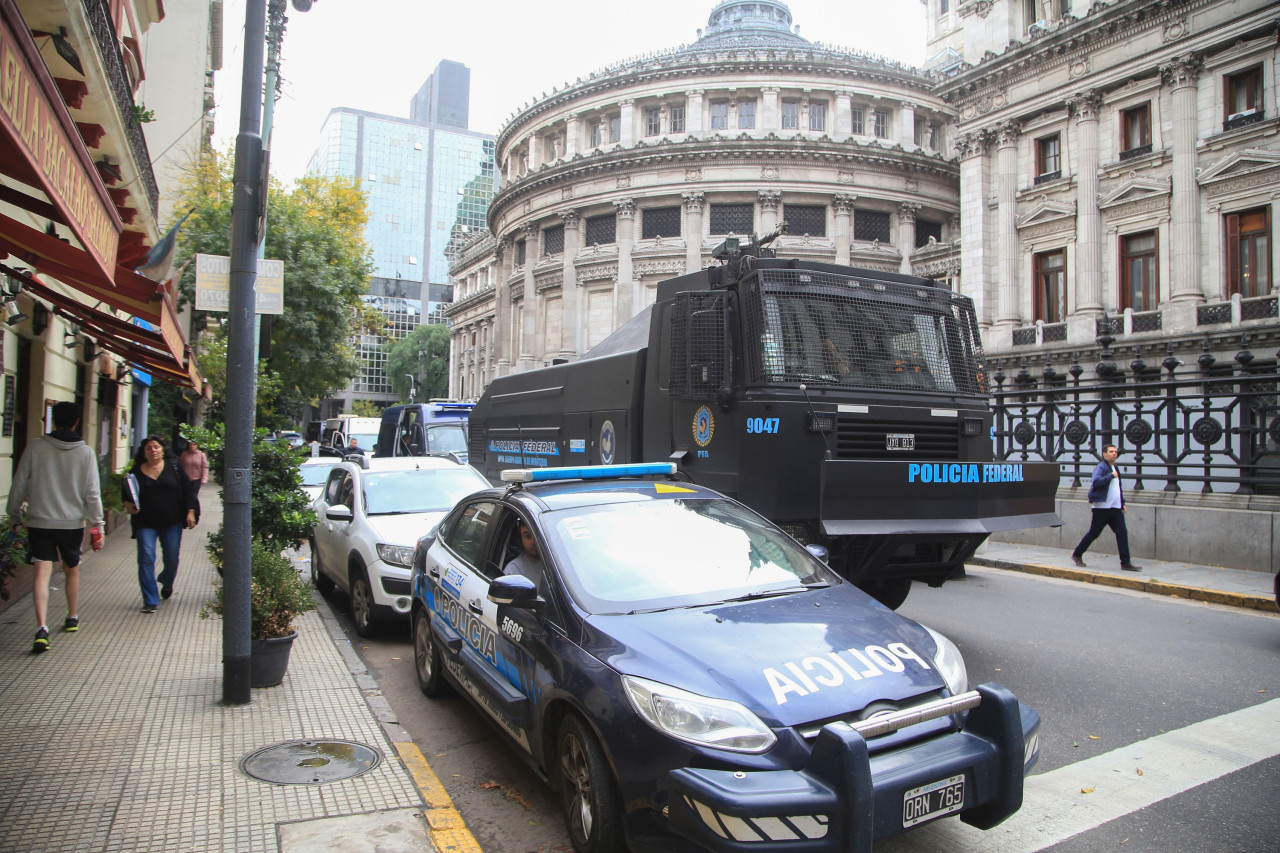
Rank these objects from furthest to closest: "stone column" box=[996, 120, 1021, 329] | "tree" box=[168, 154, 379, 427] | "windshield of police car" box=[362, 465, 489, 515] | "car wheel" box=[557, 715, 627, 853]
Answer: "stone column" box=[996, 120, 1021, 329]
"tree" box=[168, 154, 379, 427]
"windshield of police car" box=[362, 465, 489, 515]
"car wheel" box=[557, 715, 627, 853]

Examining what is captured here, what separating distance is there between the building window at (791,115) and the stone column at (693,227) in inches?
281

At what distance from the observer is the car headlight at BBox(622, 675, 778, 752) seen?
3121mm

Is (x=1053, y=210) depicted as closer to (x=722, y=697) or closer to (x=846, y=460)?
(x=846, y=460)

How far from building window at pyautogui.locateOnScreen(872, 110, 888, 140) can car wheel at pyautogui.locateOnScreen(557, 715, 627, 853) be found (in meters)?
54.8

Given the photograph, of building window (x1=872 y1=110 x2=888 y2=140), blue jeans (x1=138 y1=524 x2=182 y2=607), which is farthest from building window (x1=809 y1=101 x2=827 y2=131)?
blue jeans (x1=138 y1=524 x2=182 y2=607)

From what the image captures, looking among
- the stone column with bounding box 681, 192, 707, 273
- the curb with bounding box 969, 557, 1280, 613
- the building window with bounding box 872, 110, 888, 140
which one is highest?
the building window with bounding box 872, 110, 888, 140

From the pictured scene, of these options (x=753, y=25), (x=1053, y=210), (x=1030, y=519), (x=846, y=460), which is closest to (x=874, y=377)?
(x=846, y=460)

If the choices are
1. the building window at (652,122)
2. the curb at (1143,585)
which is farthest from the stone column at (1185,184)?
the building window at (652,122)

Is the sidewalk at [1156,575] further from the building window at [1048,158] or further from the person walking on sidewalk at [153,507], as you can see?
the building window at [1048,158]

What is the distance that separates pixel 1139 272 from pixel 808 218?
78.6ft

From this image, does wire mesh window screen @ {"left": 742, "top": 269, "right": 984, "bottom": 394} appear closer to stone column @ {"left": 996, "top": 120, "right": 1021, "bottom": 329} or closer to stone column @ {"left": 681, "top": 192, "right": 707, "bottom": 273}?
stone column @ {"left": 996, "top": 120, "right": 1021, "bottom": 329}

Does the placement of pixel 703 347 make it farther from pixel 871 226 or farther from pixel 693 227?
pixel 871 226

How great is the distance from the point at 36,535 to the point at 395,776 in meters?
4.27

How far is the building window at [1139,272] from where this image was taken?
2936 centimetres
